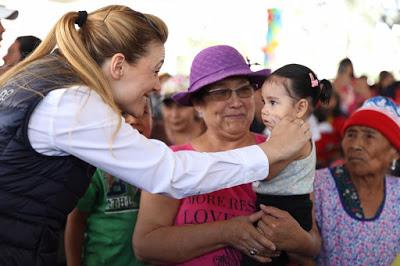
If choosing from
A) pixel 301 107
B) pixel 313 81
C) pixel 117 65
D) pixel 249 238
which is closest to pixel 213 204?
pixel 249 238

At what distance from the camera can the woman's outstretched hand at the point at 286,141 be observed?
1700mm

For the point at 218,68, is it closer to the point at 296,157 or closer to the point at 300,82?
the point at 300,82

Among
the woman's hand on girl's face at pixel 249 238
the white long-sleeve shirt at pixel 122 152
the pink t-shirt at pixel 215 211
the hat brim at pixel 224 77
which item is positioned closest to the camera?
the white long-sleeve shirt at pixel 122 152

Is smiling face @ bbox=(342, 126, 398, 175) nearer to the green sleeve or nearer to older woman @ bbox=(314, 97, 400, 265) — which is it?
older woman @ bbox=(314, 97, 400, 265)

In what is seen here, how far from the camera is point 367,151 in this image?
266 cm

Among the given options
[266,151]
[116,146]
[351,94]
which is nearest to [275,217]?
[266,151]

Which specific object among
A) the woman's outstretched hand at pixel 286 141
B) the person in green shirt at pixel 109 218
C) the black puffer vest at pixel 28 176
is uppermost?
the woman's outstretched hand at pixel 286 141

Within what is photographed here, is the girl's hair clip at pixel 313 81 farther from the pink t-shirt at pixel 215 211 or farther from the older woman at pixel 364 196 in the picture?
the older woman at pixel 364 196

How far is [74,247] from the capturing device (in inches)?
105

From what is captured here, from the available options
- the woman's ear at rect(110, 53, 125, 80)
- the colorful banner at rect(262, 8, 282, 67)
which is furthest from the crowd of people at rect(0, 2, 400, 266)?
the colorful banner at rect(262, 8, 282, 67)

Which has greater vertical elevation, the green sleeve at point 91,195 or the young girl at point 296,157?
the young girl at point 296,157

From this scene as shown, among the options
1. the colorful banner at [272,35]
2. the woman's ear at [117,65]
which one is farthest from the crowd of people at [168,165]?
the colorful banner at [272,35]

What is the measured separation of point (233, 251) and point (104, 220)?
69 centimetres

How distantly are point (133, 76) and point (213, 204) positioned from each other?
0.73m
